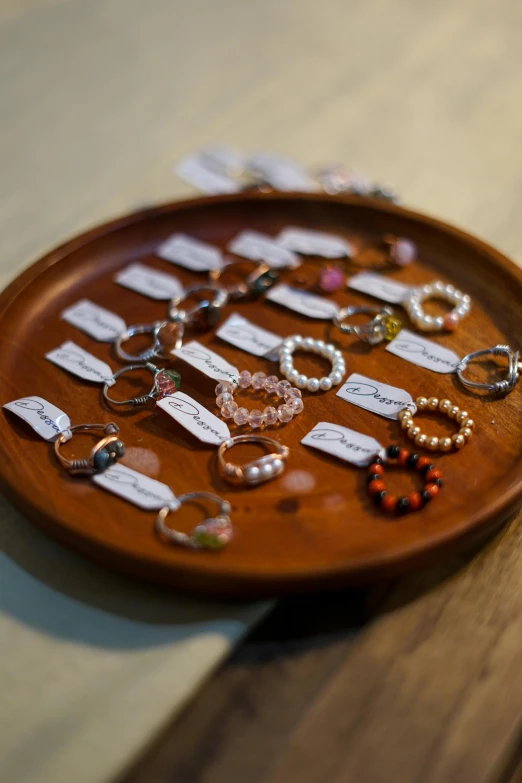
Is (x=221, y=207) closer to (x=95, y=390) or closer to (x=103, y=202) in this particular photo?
(x=103, y=202)

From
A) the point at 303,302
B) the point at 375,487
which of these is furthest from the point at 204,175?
the point at 375,487

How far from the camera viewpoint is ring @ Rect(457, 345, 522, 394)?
744 millimetres

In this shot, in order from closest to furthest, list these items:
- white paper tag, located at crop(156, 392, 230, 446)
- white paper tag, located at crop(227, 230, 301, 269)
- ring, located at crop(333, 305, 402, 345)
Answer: white paper tag, located at crop(156, 392, 230, 446) → ring, located at crop(333, 305, 402, 345) → white paper tag, located at crop(227, 230, 301, 269)

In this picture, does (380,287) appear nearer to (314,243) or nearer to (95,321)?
(314,243)

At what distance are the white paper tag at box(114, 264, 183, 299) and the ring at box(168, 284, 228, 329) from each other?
0.5 inches

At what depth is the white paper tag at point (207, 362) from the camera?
30.8 inches

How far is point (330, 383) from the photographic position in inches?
30.5

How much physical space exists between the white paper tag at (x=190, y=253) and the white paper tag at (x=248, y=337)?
12 centimetres

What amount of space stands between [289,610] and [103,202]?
746mm

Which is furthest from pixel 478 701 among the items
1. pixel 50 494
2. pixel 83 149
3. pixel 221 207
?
pixel 83 149

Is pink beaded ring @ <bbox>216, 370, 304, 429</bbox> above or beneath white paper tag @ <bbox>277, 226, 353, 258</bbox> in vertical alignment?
beneath

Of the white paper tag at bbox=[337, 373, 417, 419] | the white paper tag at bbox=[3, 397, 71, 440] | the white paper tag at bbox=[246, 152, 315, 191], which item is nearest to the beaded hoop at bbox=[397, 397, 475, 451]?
the white paper tag at bbox=[337, 373, 417, 419]

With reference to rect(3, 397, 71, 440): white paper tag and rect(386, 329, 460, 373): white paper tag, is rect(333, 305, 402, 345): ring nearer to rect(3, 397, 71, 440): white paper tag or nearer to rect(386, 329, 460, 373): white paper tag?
rect(386, 329, 460, 373): white paper tag

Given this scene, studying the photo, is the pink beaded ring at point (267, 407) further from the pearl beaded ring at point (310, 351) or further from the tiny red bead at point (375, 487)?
the tiny red bead at point (375, 487)
